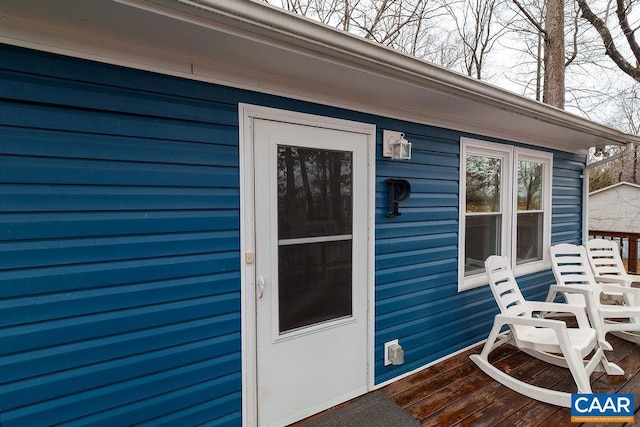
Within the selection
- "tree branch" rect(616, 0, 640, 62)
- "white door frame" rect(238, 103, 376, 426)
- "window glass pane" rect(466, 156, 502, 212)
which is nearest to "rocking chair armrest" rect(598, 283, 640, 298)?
"window glass pane" rect(466, 156, 502, 212)

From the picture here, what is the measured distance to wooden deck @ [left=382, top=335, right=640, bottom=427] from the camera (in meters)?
2.04

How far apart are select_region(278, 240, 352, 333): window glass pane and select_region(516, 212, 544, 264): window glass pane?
243 cm

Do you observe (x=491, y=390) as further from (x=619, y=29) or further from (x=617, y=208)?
(x=617, y=208)

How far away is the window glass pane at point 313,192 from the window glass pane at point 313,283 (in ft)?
0.38

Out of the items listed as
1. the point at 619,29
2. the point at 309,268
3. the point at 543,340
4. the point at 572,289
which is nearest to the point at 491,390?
the point at 543,340

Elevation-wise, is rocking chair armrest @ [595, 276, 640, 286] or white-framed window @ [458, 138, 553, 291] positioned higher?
white-framed window @ [458, 138, 553, 291]

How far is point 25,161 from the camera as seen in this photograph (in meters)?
1.35

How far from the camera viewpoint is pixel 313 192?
6.77 ft

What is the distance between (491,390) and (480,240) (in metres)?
1.37

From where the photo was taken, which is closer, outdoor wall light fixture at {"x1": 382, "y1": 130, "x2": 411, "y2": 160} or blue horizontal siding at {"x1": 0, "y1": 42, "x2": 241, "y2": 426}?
blue horizontal siding at {"x1": 0, "y1": 42, "x2": 241, "y2": 426}

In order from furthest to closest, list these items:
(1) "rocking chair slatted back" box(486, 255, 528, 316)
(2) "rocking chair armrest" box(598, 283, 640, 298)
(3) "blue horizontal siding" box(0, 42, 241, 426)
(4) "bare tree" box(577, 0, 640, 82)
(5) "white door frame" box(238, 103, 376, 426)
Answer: (4) "bare tree" box(577, 0, 640, 82) < (2) "rocking chair armrest" box(598, 283, 640, 298) < (1) "rocking chair slatted back" box(486, 255, 528, 316) < (5) "white door frame" box(238, 103, 376, 426) < (3) "blue horizontal siding" box(0, 42, 241, 426)

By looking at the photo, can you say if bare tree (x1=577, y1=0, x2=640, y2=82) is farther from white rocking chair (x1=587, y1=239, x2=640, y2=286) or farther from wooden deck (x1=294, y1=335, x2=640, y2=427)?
wooden deck (x1=294, y1=335, x2=640, y2=427)

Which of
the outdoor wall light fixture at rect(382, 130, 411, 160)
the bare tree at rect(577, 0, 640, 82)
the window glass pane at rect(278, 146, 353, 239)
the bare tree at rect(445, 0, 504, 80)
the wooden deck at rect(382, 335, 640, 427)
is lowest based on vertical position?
the wooden deck at rect(382, 335, 640, 427)

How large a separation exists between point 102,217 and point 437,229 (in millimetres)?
2423
